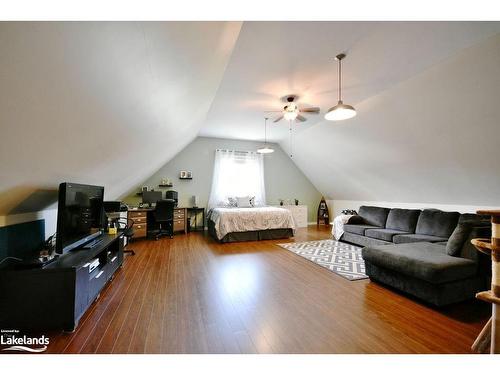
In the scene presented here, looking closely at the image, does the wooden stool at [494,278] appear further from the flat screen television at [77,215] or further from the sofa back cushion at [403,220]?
the flat screen television at [77,215]

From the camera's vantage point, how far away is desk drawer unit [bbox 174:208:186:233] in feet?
18.4

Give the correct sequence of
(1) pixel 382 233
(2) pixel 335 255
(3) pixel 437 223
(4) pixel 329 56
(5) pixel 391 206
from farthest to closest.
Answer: (5) pixel 391 206, (1) pixel 382 233, (2) pixel 335 255, (3) pixel 437 223, (4) pixel 329 56

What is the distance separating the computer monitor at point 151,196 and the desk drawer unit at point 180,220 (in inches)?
21.9

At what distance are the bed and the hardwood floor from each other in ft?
5.55

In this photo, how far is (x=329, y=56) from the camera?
255cm

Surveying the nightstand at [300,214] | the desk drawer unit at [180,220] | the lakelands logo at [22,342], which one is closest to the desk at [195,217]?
the desk drawer unit at [180,220]

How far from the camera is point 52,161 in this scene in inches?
68.5

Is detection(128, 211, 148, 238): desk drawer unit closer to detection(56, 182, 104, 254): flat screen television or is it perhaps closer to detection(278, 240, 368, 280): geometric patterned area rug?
detection(56, 182, 104, 254): flat screen television

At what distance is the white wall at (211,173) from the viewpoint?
621 centimetres

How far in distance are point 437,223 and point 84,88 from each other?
501 cm

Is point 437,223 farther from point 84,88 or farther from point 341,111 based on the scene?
point 84,88

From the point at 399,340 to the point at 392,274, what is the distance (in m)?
1.01

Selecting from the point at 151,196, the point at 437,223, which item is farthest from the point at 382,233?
the point at 151,196
